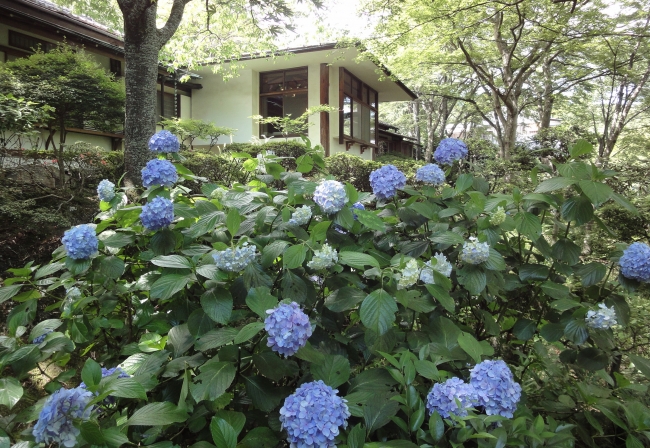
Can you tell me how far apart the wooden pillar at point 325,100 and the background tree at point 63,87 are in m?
6.48

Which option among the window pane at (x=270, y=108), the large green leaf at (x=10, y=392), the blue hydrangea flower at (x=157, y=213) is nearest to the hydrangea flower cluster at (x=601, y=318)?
the blue hydrangea flower at (x=157, y=213)

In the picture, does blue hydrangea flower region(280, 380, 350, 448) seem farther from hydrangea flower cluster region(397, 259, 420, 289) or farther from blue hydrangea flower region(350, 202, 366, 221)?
blue hydrangea flower region(350, 202, 366, 221)

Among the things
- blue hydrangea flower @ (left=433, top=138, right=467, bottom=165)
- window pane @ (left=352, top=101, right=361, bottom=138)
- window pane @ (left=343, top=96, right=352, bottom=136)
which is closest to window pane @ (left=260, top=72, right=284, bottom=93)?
window pane @ (left=343, top=96, right=352, bottom=136)

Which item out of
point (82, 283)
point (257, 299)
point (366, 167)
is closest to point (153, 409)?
point (257, 299)

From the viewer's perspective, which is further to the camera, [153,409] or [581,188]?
[581,188]

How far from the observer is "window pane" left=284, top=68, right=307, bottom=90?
12.8 metres

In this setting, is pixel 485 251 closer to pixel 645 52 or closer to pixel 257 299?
pixel 257 299

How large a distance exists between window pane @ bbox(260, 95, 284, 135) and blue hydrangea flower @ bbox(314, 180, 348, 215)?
12108mm

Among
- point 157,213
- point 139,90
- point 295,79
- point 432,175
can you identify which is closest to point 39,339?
point 157,213

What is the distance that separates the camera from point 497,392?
89cm

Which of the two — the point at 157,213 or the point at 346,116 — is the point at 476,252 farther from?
the point at 346,116

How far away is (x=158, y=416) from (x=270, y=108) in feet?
44.5

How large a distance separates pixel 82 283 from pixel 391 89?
Result: 15939 millimetres

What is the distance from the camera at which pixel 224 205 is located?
4.45 ft
